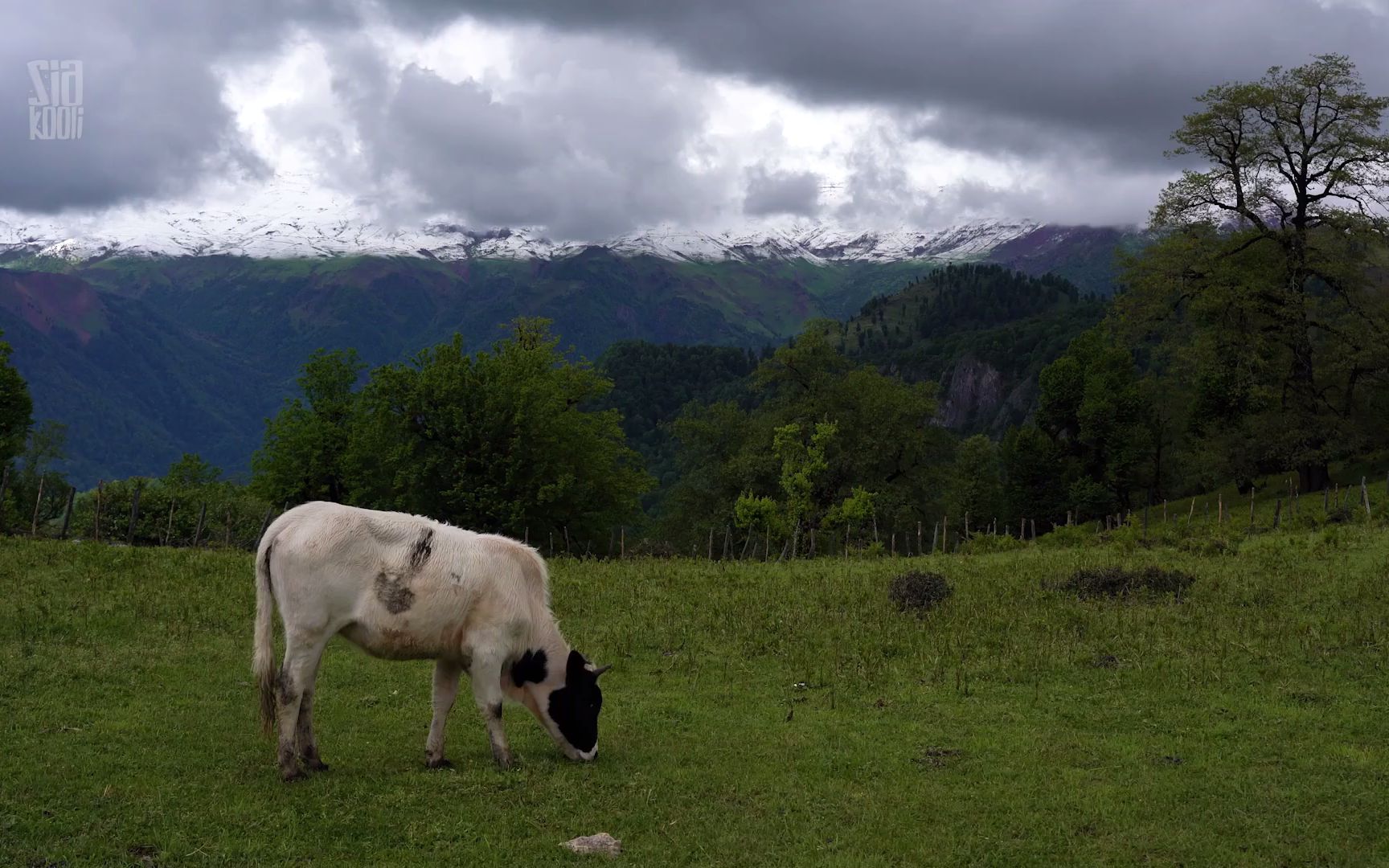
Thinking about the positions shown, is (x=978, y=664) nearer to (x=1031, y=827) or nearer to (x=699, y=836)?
(x=1031, y=827)

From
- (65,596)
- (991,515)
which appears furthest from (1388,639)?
(991,515)

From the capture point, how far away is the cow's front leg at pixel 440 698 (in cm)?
1200

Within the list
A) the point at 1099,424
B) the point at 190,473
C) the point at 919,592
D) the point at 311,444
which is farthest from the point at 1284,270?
the point at 190,473

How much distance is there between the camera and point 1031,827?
34.8ft

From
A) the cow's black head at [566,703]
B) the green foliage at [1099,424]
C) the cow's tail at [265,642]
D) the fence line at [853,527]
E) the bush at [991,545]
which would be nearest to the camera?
the cow's tail at [265,642]

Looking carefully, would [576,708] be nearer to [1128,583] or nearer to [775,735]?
[775,735]

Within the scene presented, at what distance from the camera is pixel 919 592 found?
2306 cm

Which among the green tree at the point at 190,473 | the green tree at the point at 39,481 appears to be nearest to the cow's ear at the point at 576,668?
the green tree at the point at 39,481

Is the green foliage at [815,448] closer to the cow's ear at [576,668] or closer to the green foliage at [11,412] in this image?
the green foliage at [11,412]

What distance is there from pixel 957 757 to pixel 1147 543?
21.3 metres

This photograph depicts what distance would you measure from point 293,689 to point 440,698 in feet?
5.62

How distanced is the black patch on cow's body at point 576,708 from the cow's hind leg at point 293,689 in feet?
9.34

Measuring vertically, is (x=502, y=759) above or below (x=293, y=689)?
below

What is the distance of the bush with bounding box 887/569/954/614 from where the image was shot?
Result: 22516mm
